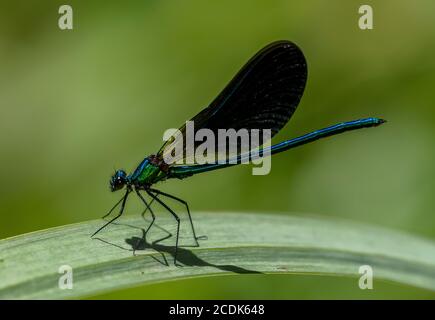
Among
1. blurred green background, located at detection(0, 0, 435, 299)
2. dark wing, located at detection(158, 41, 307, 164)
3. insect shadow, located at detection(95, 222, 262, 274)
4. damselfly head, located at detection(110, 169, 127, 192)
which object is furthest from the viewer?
blurred green background, located at detection(0, 0, 435, 299)

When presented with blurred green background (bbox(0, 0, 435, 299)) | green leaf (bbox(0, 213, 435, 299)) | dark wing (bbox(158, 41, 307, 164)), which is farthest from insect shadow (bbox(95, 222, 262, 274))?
blurred green background (bbox(0, 0, 435, 299))

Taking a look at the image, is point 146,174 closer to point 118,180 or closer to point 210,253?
point 118,180

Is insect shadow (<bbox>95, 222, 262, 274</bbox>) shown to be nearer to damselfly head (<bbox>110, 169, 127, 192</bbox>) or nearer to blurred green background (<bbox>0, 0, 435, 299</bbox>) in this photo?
damselfly head (<bbox>110, 169, 127, 192</bbox>)

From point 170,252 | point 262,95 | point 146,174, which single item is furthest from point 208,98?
point 170,252

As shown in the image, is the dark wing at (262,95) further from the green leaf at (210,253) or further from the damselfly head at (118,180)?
the green leaf at (210,253)

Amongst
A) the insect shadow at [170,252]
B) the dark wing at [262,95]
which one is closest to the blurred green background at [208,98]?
the dark wing at [262,95]

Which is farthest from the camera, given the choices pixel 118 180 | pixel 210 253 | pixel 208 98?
pixel 208 98

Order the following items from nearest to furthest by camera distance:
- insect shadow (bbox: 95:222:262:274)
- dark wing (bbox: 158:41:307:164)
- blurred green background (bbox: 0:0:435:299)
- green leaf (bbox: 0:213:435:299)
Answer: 1. green leaf (bbox: 0:213:435:299)
2. insect shadow (bbox: 95:222:262:274)
3. dark wing (bbox: 158:41:307:164)
4. blurred green background (bbox: 0:0:435:299)
